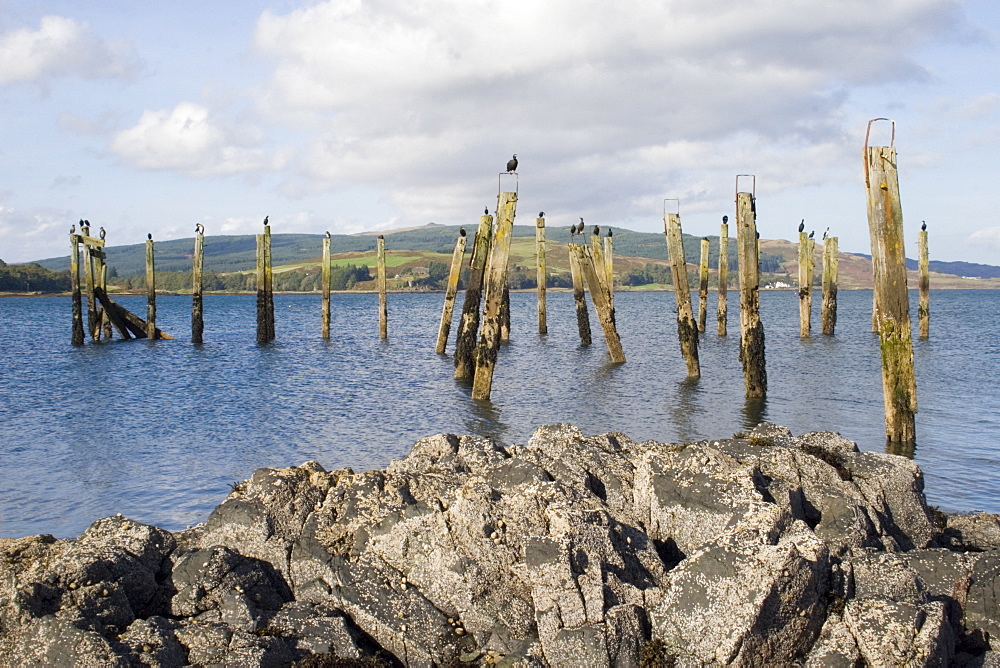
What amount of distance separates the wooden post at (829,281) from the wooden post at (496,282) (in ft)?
80.4

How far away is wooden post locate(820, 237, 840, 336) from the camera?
39.2m

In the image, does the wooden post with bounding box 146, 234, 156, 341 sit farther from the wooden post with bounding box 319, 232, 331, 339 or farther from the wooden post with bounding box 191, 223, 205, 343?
the wooden post with bounding box 319, 232, 331, 339

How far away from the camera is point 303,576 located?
23.0 ft

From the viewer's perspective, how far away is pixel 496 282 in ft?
62.9

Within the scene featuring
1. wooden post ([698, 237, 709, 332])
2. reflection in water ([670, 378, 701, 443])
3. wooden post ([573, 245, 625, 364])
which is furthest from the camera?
wooden post ([698, 237, 709, 332])

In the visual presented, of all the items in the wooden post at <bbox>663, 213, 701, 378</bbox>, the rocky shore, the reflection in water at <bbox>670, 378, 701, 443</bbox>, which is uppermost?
the wooden post at <bbox>663, 213, 701, 378</bbox>

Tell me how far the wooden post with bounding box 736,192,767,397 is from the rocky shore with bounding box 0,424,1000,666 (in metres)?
10.5

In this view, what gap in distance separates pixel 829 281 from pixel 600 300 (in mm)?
18547

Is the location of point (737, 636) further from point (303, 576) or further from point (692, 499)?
point (303, 576)

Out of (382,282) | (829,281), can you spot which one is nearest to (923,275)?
(829,281)

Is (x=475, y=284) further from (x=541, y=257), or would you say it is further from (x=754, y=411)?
(x=541, y=257)

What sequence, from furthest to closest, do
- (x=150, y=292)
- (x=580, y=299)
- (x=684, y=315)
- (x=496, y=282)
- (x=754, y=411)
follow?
1. (x=150, y=292)
2. (x=580, y=299)
3. (x=684, y=315)
4. (x=496, y=282)
5. (x=754, y=411)

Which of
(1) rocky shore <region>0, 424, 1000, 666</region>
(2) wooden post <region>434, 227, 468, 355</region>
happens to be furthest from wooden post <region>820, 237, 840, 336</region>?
(1) rocky shore <region>0, 424, 1000, 666</region>

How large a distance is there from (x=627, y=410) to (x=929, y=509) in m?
10.3
